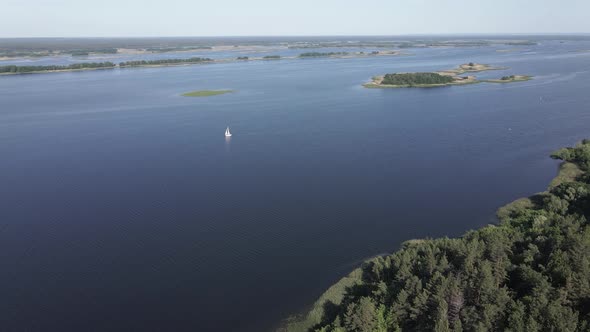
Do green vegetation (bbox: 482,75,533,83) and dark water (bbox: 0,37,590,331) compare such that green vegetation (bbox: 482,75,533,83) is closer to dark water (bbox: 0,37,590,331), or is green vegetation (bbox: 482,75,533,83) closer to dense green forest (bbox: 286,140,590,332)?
dark water (bbox: 0,37,590,331)

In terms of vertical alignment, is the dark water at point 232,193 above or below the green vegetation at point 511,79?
below

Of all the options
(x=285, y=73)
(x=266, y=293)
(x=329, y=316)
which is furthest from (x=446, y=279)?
(x=285, y=73)

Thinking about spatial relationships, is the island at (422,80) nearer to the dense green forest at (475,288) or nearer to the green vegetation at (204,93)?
the green vegetation at (204,93)

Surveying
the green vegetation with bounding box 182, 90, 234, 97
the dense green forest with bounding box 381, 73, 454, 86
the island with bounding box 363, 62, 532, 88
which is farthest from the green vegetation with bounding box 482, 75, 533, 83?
the green vegetation with bounding box 182, 90, 234, 97

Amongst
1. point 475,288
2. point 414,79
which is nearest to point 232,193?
point 475,288

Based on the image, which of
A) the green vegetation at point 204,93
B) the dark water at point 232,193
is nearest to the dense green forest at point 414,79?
the dark water at point 232,193

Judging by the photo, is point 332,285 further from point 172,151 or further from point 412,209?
point 172,151
